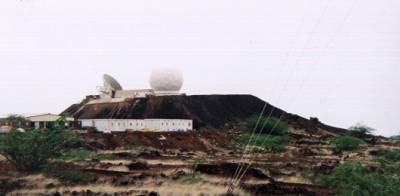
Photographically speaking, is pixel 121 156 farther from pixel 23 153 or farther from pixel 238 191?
pixel 238 191

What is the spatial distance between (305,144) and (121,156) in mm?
23184

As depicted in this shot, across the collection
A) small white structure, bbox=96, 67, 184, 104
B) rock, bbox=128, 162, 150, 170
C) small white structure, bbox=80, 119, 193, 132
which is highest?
small white structure, bbox=96, 67, 184, 104

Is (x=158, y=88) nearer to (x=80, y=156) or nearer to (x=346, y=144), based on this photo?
(x=346, y=144)

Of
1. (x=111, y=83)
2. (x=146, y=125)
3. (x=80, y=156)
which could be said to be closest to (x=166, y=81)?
(x=146, y=125)

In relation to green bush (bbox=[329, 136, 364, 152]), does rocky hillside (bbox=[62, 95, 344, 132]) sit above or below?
above

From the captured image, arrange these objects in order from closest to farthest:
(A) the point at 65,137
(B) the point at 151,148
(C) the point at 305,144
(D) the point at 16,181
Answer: (D) the point at 16,181
(A) the point at 65,137
(B) the point at 151,148
(C) the point at 305,144

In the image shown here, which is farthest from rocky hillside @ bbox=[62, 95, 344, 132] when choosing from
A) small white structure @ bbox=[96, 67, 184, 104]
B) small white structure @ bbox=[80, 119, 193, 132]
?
small white structure @ bbox=[96, 67, 184, 104]

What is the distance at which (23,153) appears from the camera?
928 inches

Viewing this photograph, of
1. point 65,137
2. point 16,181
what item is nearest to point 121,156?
point 65,137

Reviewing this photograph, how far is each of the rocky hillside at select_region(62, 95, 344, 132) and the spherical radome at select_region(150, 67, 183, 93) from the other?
2.30m

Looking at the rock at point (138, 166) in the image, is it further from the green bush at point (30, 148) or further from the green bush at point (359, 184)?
the green bush at point (359, 184)

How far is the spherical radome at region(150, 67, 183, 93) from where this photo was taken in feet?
223

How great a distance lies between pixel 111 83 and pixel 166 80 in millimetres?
12412

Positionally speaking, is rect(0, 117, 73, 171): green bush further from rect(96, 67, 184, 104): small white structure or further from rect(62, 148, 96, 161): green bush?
rect(96, 67, 184, 104): small white structure
